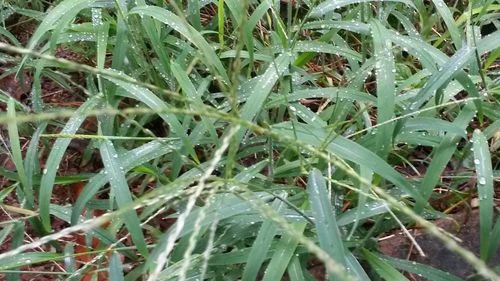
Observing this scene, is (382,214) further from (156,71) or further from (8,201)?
(8,201)

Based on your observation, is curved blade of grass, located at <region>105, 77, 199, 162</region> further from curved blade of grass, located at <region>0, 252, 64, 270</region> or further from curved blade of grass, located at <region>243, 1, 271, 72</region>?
curved blade of grass, located at <region>0, 252, 64, 270</region>

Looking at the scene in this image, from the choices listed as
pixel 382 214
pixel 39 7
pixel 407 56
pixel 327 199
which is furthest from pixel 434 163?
pixel 39 7

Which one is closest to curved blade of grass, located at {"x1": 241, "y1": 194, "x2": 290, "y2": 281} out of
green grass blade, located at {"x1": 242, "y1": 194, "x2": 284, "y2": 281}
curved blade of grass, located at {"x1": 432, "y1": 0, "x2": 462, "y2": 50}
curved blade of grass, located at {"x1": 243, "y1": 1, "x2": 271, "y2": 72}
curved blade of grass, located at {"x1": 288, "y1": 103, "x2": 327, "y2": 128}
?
green grass blade, located at {"x1": 242, "y1": 194, "x2": 284, "y2": 281}

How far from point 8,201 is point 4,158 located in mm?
177

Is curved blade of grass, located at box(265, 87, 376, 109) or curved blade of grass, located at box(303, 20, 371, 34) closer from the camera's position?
curved blade of grass, located at box(265, 87, 376, 109)

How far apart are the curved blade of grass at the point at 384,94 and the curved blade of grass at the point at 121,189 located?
49cm

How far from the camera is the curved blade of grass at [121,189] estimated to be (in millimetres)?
1249

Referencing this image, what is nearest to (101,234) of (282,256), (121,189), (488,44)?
(121,189)

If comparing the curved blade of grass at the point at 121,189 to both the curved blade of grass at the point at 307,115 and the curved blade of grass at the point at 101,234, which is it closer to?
the curved blade of grass at the point at 101,234

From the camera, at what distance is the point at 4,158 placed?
76.9 inches

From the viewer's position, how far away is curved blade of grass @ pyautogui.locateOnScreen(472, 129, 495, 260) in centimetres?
116

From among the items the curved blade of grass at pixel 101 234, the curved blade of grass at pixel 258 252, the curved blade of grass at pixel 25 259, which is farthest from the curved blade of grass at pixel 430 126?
the curved blade of grass at pixel 25 259

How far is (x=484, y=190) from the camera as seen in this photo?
1.17 metres

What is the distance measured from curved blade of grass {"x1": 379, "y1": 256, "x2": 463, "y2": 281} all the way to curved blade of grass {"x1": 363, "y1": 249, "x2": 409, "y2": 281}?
3cm
